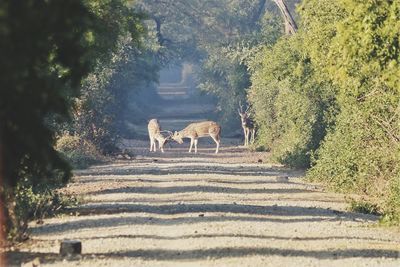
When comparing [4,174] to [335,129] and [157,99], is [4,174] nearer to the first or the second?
[335,129]

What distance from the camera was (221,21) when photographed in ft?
299

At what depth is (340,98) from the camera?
31.2 m

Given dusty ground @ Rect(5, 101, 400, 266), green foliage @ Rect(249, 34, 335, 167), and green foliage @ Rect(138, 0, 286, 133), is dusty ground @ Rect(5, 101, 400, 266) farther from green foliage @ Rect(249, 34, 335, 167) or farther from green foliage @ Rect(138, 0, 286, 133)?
green foliage @ Rect(138, 0, 286, 133)

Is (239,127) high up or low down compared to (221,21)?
down

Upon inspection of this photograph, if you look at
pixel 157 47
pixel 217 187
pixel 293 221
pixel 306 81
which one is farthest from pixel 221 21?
pixel 293 221

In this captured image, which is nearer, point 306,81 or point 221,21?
point 306,81

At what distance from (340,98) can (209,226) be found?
12064mm

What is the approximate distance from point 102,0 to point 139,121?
54947 mm

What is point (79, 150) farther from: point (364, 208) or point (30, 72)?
point (30, 72)

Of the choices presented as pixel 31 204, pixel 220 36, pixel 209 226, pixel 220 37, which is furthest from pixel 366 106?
pixel 220 36

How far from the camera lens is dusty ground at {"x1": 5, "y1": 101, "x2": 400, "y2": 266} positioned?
1644cm

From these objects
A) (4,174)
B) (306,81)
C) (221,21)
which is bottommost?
(4,174)

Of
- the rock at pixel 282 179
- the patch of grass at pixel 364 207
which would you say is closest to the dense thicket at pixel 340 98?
the patch of grass at pixel 364 207

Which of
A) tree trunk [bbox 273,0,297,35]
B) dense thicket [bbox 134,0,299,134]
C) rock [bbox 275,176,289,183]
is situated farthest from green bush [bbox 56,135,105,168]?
dense thicket [bbox 134,0,299,134]
